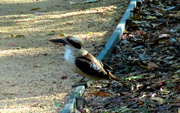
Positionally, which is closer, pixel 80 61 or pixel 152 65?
pixel 80 61

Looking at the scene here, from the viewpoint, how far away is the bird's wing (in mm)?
4941

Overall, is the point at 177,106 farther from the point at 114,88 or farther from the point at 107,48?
the point at 107,48

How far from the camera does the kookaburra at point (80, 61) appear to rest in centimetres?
494

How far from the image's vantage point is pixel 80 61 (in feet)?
16.2

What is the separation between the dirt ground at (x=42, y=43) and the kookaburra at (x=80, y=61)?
33cm

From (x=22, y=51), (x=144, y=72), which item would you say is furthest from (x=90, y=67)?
(x=22, y=51)

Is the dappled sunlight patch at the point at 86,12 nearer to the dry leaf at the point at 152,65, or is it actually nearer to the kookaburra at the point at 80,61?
the dry leaf at the point at 152,65

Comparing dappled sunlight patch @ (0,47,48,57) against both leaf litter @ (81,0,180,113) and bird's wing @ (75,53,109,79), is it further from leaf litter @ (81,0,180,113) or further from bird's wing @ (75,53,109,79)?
bird's wing @ (75,53,109,79)

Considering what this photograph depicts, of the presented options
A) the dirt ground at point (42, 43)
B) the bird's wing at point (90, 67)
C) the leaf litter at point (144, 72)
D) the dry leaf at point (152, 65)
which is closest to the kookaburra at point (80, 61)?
the bird's wing at point (90, 67)

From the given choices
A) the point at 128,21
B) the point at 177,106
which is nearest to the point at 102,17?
the point at 128,21

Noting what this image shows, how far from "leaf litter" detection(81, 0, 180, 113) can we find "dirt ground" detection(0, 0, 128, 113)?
0.42m

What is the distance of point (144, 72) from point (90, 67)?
93 cm

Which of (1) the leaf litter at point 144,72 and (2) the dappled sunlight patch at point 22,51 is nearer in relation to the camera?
(1) the leaf litter at point 144,72

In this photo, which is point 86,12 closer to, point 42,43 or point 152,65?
point 42,43
